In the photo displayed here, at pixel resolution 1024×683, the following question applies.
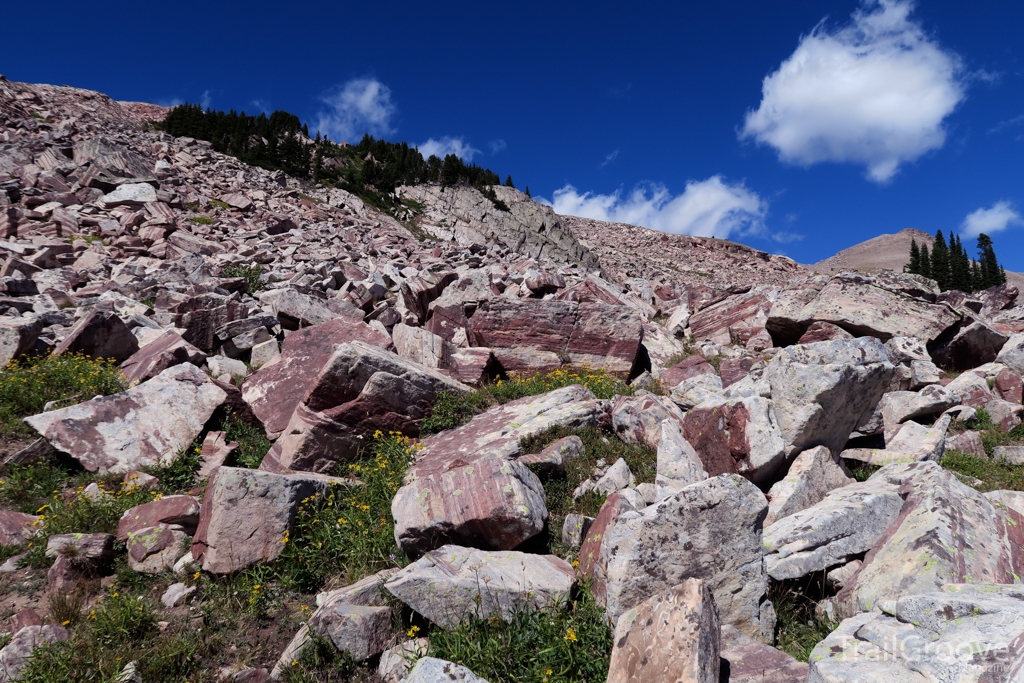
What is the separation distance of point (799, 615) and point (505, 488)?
2.75 meters

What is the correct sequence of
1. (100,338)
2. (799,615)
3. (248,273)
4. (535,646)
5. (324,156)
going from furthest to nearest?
(324,156)
(248,273)
(100,338)
(799,615)
(535,646)

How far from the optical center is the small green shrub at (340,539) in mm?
5516

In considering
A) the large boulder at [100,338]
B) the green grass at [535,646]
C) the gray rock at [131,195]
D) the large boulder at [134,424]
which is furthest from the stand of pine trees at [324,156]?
the green grass at [535,646]

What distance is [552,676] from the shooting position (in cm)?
386

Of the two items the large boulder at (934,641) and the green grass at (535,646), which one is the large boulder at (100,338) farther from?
the large boulder at (934,641)

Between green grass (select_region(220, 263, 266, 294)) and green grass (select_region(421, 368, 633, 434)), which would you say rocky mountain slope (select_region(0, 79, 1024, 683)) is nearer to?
green grass (select_region(421, 368, 633, 434))

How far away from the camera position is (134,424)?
7.70 metres

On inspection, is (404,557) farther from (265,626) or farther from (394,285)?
(394,285)

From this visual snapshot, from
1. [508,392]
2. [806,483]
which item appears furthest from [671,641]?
[508,392]

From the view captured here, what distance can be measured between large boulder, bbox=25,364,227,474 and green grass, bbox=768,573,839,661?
300 inches

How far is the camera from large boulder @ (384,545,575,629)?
439 cm

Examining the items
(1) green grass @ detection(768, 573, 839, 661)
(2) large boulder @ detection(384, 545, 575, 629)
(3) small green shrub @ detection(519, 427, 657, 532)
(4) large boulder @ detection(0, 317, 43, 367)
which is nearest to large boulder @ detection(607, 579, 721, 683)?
(2) large boulder @ detection(384, 545, 575, 629)

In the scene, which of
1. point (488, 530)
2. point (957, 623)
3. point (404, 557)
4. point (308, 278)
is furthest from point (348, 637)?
point (308, 278)

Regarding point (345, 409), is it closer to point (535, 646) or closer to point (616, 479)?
point (616, 479)
